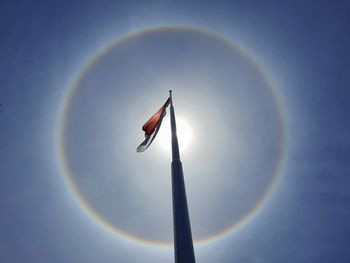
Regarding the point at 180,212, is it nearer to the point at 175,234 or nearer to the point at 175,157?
the point at 175,234

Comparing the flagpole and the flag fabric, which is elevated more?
the flag fabric

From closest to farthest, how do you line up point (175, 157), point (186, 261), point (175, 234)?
point (186, 261)
point (175, 234)
point (175, 157)

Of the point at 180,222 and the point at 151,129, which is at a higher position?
the point at 151,129

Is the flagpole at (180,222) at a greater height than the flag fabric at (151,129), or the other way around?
the flag fabric at (151,129)

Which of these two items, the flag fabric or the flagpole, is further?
the flag fabric

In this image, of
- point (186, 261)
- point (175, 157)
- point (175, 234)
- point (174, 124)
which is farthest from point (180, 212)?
point (174, 124)

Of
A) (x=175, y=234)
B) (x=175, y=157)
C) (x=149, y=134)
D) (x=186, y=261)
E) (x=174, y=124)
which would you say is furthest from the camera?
(x=149, y=134)

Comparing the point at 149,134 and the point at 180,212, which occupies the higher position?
the point at 149,134

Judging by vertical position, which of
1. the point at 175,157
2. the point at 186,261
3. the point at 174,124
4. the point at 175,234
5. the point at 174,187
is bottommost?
the point at 186,261

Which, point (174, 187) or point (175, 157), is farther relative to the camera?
point (175, 157)

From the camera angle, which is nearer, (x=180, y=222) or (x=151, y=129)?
(x=180, y=222)

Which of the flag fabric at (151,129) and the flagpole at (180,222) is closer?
the flagpole at (180,222)
